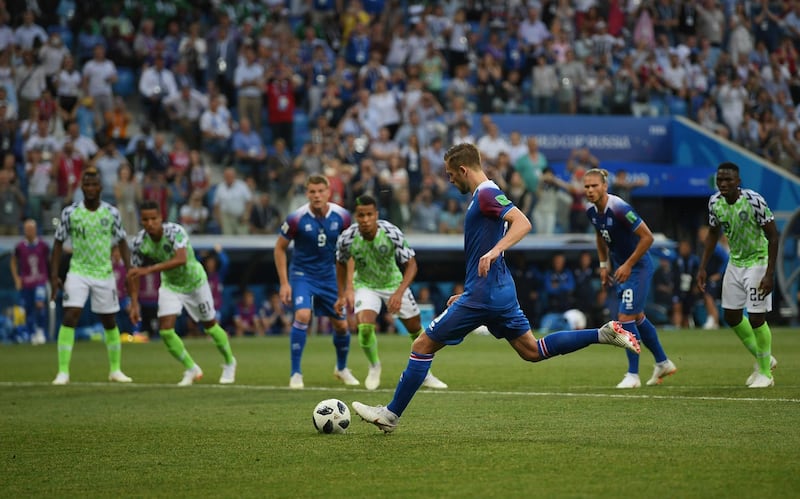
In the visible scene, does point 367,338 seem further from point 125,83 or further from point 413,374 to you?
point 125,83

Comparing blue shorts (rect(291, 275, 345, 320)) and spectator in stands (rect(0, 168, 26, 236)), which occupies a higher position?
blue shorts (rect(291, 275, 345, 320))

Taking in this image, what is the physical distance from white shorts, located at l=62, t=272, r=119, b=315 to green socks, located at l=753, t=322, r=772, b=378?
25.8ft

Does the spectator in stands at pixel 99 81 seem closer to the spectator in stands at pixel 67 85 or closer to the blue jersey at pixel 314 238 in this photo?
the spectator in stands at pixel 67 85

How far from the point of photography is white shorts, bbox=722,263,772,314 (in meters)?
12.8

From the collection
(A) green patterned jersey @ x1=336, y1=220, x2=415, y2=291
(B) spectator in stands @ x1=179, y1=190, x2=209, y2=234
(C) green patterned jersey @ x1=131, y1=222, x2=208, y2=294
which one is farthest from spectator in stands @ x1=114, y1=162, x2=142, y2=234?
(A) green patterned jersey @ x1=336, y1=220, x2=415, y2=291

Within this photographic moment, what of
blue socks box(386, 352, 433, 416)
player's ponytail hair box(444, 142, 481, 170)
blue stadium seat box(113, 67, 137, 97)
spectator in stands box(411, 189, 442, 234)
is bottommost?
spectator in stands box(411, 189, 442, 234)

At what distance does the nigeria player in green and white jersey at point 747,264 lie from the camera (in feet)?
41.6

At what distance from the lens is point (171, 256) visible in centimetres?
1504

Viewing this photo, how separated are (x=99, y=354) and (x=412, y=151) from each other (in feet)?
28.3

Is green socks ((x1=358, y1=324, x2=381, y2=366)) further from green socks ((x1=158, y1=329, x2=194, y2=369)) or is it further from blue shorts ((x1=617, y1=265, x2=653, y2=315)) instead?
blue shorts ((x1=617, y1=265, x2=653, y2=315))

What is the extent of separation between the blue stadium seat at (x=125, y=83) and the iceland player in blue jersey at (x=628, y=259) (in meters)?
16.8

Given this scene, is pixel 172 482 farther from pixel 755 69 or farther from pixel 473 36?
pixel 755 69

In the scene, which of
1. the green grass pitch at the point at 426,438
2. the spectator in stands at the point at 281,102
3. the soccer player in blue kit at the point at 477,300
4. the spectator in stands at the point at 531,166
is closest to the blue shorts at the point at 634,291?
the green grass pitch at the point at 426,438

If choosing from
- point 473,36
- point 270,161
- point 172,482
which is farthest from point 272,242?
point 172,482
